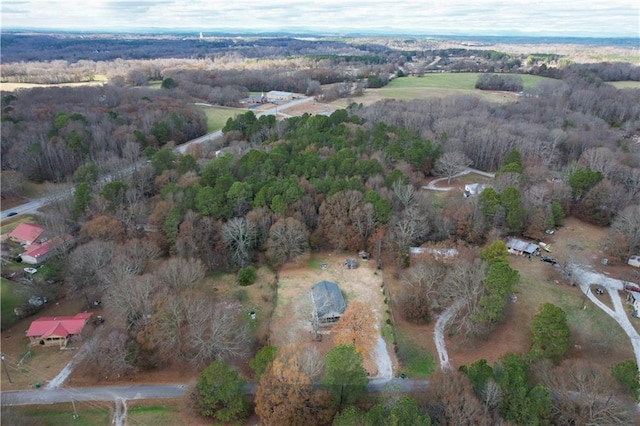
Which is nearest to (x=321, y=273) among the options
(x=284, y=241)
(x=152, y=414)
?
(x=284, y=241)

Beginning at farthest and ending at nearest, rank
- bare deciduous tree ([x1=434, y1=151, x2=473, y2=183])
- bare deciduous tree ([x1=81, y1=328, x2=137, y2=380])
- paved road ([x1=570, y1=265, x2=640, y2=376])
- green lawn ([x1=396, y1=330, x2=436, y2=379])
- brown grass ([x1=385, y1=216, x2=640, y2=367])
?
bare deciduous tree ([x1=434, y1=151, x2=473, y2=183]) → paved road ([x1=570, y1=265, x2=640, y2=376]) → brown grass ([x1=385, y1=216, x2=640, y2=367]) → green lawn ([x1=396, y1=330, x2=436, y2=379]) → bare deciduous tree ([x1=81, y1=328, x2=137, y2=380])

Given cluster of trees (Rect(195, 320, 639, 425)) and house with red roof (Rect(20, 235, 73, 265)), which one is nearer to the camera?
cluster of trees (Rect(195, 320, 639, 425))

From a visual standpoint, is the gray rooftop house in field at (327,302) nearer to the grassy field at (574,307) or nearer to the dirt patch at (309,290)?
the dirt patch at (309,290)

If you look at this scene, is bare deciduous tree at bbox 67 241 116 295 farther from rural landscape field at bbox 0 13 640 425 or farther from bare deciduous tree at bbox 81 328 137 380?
bare deciduous tree at bbox 81 328 137 380

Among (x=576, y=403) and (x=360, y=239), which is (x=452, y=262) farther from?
(x=576, y=403)

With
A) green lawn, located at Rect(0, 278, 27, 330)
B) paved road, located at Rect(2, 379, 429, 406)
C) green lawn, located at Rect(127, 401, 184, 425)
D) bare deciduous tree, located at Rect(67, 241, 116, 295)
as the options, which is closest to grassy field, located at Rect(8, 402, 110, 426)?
paved road, located at Rect(2, 379, 429, 406)

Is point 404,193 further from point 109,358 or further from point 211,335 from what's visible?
point 109,358
